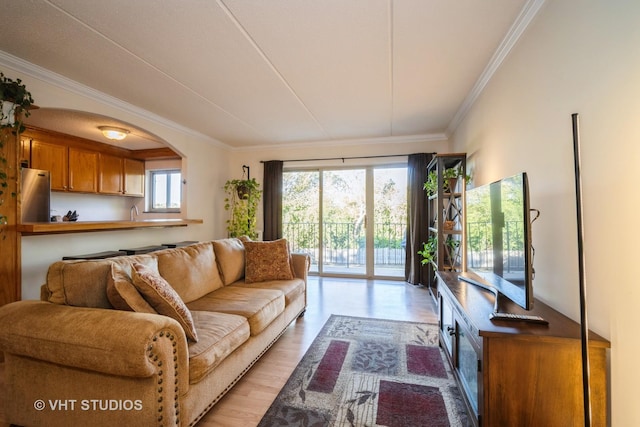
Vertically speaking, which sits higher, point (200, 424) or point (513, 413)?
point (513, 413)

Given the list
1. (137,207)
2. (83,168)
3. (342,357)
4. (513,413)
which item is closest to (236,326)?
(342,357)

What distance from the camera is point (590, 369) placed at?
3.87ft

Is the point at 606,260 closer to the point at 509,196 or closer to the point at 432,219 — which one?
the point at 509,196

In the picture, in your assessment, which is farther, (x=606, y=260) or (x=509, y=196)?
(x=509, y=196)

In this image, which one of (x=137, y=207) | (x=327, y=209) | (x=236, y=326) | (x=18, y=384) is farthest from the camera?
(x=137, y=207)

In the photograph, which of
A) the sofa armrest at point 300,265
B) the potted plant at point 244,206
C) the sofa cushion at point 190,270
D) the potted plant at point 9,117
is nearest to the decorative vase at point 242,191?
the potted plant at point 244,206

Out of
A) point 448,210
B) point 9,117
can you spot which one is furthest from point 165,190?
point 448,210

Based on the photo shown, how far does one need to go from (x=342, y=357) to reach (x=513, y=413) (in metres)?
1.26

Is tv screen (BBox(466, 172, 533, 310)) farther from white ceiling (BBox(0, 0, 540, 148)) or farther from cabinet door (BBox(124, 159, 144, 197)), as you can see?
cabinet door (BBox(124, 159, 144, 197))

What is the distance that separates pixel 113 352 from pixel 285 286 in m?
1.61

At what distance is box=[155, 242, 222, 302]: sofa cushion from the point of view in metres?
2.17

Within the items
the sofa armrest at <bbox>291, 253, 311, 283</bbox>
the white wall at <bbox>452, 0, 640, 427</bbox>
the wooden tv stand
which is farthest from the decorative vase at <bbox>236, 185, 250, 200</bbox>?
the wooden tv stand

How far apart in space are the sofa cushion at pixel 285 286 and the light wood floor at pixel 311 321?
0.36 m
